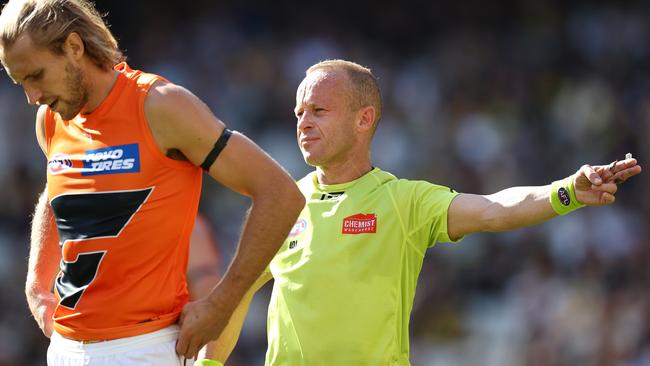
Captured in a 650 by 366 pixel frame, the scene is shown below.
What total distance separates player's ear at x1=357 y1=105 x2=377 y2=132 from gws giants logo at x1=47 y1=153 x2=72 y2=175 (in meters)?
1.71

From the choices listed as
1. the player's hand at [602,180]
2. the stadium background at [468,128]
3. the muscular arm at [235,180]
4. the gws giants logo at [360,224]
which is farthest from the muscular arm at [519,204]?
the stadium background at [468,128]

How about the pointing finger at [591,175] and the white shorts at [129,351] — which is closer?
the white shorts at [129,351]

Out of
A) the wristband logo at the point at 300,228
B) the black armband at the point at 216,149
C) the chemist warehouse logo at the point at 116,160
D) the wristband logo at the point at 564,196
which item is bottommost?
the wristband logo at the point at 300,228

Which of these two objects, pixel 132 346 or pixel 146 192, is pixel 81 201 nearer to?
pixel 146 192

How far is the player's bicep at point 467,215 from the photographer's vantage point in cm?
477

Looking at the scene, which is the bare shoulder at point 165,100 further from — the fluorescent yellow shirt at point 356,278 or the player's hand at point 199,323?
the fluorescent yellow shirt at point 356,278

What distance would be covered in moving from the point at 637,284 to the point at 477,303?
1612mm

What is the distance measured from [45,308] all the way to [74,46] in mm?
1103

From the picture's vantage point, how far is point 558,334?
10.5 m

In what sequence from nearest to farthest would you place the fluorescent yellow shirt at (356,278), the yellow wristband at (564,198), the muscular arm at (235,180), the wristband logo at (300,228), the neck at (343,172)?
the muscular arm at (235,180) < the yellow wristband at (564,198) < the fluorescent yellow shirt at (356,278) < the wristband logo at (300,228) < the neck at (343,172)

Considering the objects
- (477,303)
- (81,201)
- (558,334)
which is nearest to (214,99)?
(477,303)

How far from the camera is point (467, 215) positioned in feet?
15.7

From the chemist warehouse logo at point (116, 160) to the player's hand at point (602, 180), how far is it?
182cm

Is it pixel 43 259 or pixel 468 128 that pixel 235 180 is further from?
pixel 468 128
